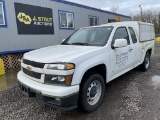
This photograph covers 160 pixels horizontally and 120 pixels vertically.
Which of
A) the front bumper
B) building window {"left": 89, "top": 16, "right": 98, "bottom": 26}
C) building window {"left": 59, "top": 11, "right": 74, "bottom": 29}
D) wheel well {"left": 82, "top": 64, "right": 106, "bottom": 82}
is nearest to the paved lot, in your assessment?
the front bumper

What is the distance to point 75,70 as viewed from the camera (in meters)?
2.90

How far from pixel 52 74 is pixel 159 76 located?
4.44m

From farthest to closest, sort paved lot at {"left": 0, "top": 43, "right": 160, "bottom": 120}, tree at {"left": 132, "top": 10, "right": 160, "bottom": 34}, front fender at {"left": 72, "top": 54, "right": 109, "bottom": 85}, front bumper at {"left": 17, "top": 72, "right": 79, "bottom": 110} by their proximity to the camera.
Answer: tree at {"left": 132, "top": 10, "right": 160, "bottom": 34}
paved lot at {"left": 0, "top": 43, "right": 160, "bottom": 120}
front fender at {"left": 72, "top": 54, "right": 109, "bottom": 85}
front bumper at {"left": 17, "top": 72, "right": 79, "bottom": 110}

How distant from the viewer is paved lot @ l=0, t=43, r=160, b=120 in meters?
3.30

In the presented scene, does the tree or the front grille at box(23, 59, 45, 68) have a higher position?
the tree

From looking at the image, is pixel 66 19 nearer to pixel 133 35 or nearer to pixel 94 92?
pixel 133 35

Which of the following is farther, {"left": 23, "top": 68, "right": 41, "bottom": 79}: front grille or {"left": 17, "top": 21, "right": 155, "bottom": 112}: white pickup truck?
{"left": 23, "top": 68, "right": 41, "bottom": 79}: front grille

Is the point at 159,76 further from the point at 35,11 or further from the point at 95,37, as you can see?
the point at 35,11

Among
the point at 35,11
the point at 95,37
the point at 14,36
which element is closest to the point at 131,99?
the point at 95,37

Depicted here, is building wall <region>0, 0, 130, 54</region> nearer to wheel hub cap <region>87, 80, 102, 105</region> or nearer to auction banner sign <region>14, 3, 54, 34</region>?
auction banner sign <region>14, 3, 54, 34</region>

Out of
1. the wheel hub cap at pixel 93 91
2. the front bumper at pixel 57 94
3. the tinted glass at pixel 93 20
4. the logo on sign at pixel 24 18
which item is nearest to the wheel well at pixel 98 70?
the wheel hub cap at pixel 93 91

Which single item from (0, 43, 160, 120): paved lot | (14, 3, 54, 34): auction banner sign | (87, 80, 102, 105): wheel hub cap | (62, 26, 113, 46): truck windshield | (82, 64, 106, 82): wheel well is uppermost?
(14, 3, 54, 34): auction banner sign

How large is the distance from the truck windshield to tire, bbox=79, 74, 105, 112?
91 centimetres

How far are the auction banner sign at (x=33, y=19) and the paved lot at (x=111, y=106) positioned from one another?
4784mm
